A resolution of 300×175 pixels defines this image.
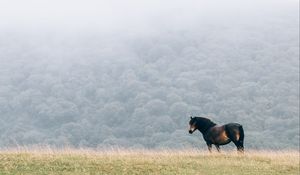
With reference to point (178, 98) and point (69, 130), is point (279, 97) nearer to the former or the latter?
point (178, 98)

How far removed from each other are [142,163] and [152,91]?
121m

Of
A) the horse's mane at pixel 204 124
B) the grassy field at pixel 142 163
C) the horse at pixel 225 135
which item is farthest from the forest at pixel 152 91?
the grassy field at pixel 142 163

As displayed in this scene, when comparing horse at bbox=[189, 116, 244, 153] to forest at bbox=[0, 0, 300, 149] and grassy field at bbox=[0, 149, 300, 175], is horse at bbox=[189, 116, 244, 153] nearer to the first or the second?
grassy field at bbox=[0, 149, 300, 175]

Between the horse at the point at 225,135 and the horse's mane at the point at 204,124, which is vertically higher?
the horse's mane at the point at 204,124

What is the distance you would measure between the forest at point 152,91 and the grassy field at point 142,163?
61.3 m

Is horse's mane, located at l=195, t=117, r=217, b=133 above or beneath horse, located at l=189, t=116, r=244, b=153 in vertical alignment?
above

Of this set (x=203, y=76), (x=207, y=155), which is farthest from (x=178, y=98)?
(x=207, y=155)

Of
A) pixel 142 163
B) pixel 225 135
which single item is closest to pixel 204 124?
pixel 225 135

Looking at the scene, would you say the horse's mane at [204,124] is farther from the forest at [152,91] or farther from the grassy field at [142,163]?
the forest at [152,91]

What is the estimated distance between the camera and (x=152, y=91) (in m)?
140

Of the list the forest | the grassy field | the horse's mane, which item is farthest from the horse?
the forest

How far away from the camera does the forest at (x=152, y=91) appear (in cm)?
10516

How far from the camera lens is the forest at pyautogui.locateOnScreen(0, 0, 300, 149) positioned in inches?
4140

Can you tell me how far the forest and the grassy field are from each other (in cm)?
6130
